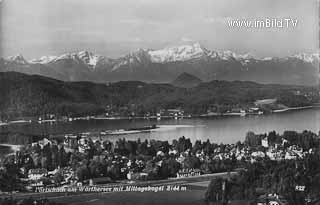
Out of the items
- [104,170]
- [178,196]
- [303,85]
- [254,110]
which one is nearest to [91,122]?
[104,170]

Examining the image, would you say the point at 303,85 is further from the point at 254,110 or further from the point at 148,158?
the point at 148,158

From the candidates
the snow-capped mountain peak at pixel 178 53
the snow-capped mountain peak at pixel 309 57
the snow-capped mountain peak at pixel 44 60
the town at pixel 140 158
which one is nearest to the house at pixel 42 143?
the town at pixel 140 158

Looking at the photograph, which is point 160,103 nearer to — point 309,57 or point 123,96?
point 123,96

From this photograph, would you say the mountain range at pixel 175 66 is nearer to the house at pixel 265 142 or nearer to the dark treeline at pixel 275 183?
the house at pixel 265 142

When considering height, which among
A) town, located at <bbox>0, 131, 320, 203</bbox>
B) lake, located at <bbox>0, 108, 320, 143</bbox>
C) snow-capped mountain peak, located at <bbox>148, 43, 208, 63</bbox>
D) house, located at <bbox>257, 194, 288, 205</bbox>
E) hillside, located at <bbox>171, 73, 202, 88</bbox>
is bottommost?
house, located at <bbox>257, 194, 288, 205</bbox>

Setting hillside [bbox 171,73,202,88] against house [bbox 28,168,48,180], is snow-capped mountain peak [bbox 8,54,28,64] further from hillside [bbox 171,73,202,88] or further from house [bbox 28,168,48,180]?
hillside [bbox 171,73,202,88]

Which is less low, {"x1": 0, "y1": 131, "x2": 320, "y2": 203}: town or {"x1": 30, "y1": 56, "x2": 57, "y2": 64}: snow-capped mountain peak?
{"x1": 30, "y1": 56, "x2": 57, "y2": 64}: snow-capped mountain peak

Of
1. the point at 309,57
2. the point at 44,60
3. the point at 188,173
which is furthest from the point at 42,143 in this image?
the point at 309,57

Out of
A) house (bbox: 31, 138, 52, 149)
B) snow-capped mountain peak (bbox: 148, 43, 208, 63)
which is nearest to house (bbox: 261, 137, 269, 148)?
snow-capped mountain peak (bbox: 148, 43, 208, 63)
